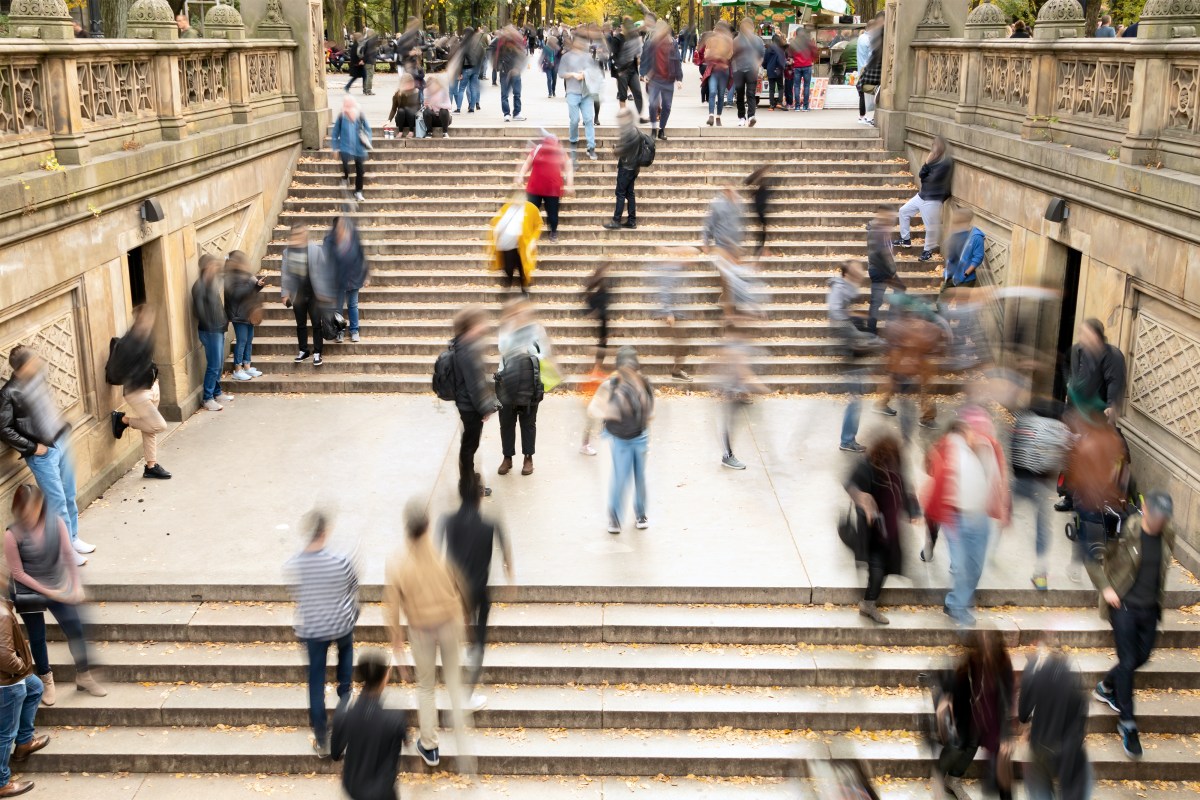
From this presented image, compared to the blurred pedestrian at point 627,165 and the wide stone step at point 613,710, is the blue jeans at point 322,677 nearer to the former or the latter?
the wide stone step at point 613,710

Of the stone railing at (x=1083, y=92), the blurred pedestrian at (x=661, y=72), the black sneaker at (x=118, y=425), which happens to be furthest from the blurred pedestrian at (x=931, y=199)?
the black sneaker at (x=118, y=425)

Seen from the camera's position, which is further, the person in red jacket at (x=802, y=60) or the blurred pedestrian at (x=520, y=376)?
the person in red jacket at (x=802, y=60)

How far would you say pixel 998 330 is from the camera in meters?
12.8

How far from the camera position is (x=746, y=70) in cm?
2150

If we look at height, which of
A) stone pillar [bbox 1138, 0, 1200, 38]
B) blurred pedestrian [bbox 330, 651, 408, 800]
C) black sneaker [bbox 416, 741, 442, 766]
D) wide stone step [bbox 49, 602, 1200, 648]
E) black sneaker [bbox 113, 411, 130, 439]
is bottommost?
black sneaker [bbox 416, 741, 442, 766]

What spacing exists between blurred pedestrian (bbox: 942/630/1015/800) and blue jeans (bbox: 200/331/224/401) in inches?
385

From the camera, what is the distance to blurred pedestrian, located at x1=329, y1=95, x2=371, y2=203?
56.6 feet

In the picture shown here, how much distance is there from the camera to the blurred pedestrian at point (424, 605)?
24.6ft

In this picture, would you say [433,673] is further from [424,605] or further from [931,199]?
[931,199]

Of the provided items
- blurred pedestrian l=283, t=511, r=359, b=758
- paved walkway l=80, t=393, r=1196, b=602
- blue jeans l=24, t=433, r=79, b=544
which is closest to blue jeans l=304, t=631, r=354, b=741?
blurred pedestrian l=283, t=511, r=359, b=758

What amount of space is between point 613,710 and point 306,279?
773 centimetres


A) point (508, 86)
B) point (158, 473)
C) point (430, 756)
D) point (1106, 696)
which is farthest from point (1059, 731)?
point (508, 86)

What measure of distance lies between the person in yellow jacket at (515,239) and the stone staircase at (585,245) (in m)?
0.66

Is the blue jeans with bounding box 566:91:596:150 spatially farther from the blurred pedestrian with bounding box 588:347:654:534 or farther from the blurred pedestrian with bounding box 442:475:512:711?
the blurred pedestrian with bounding box 442:475:512:711
